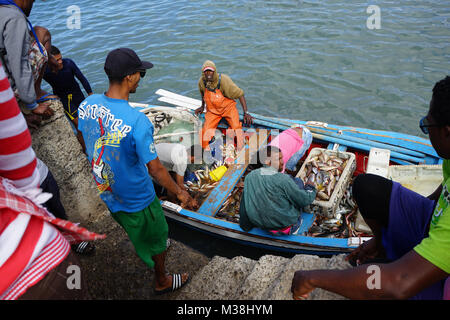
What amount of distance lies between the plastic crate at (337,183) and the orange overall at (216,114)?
1740 mm

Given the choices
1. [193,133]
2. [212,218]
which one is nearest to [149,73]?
[193,133]

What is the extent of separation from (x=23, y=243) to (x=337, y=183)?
4.35 metres

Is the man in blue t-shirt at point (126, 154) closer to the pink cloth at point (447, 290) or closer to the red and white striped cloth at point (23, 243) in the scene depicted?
the red and white striped cloth at point (23, 243)

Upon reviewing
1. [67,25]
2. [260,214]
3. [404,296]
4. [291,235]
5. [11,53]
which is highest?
[67,25]

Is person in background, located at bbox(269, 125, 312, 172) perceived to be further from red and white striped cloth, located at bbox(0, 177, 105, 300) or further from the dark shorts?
red and white striped cloth, located at bbox(0, 177, 105, 300)

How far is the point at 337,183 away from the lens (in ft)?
15.8

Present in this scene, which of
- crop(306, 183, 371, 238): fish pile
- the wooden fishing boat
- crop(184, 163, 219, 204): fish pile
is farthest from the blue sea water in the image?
crop(306, 183, 371, 238): fish pile

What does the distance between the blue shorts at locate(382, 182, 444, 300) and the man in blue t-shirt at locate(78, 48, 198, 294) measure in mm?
1940

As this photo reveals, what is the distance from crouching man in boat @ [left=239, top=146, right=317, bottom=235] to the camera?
13.4 feet

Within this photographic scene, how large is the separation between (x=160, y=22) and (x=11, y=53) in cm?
1161

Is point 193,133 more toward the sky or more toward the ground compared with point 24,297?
more toward the ground

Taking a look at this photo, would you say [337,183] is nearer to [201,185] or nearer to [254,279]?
[201,185]
